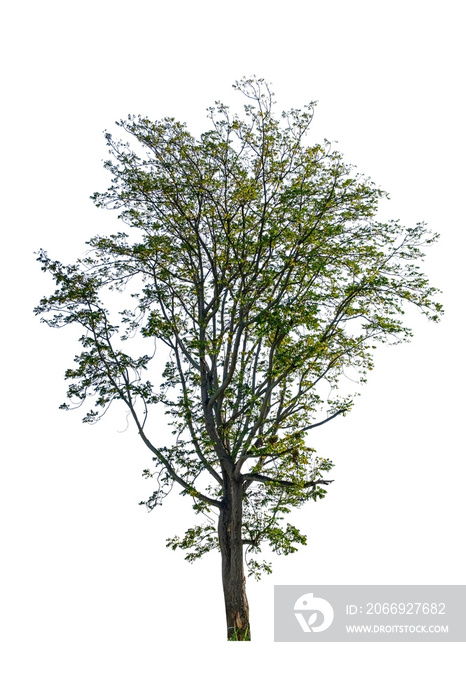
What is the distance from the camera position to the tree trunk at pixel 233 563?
12.9 metres

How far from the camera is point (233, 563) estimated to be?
13172mm

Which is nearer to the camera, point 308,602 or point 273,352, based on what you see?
point 308,602

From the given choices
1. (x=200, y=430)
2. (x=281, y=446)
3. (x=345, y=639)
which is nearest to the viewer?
(x=345, y=639)

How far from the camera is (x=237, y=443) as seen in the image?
523 inches

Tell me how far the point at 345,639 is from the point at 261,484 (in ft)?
11.4

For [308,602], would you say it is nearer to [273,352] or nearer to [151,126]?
[273,352]

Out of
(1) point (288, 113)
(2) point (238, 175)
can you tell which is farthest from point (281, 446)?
(1) point (288, 113)

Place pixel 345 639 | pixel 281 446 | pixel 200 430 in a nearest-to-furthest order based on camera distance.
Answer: pixel 345 639
pixel 281 446
pixel 200 430

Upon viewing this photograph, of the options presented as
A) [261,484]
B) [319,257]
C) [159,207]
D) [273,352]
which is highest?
[159,207]

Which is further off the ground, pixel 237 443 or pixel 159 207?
pixel 159 207

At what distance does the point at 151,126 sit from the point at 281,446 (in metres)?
5.94

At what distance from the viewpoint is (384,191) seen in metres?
13.7

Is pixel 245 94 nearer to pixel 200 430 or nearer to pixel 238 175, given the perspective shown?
Result: pixel 238 175

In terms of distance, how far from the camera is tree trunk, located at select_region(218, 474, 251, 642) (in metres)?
12.9
